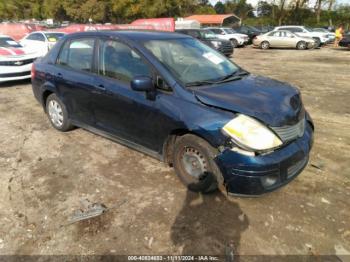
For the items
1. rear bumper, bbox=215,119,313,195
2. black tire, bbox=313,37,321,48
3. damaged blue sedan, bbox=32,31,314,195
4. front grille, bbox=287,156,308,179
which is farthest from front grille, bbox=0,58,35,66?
black tire, bbox=313,37,321,48

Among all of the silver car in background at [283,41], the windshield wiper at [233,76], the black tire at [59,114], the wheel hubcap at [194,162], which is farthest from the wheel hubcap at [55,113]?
the silver car in background at [283,41]

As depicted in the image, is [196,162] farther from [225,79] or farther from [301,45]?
[301,45]

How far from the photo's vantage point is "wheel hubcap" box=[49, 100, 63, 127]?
5.27 metres

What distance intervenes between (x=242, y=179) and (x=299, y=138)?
87cm

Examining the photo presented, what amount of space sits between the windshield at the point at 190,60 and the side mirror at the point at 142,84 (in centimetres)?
31

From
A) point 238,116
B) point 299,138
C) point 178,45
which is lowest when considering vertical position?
point 299,138

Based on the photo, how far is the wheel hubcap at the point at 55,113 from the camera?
5.27m

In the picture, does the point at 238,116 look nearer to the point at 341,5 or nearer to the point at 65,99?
the point at 65,99

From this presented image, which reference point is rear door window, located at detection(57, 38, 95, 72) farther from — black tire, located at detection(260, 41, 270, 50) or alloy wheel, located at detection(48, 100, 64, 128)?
black tire, located at detection(260, 41, 270, 50)

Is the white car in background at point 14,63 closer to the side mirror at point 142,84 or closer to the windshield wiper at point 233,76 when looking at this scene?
the side mirror at point 142,84

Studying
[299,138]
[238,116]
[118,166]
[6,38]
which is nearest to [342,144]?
[299,138]

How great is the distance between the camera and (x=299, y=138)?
3.42m

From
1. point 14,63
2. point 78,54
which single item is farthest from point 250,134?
point 14,63

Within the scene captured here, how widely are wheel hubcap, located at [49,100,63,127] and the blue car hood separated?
111 inches
